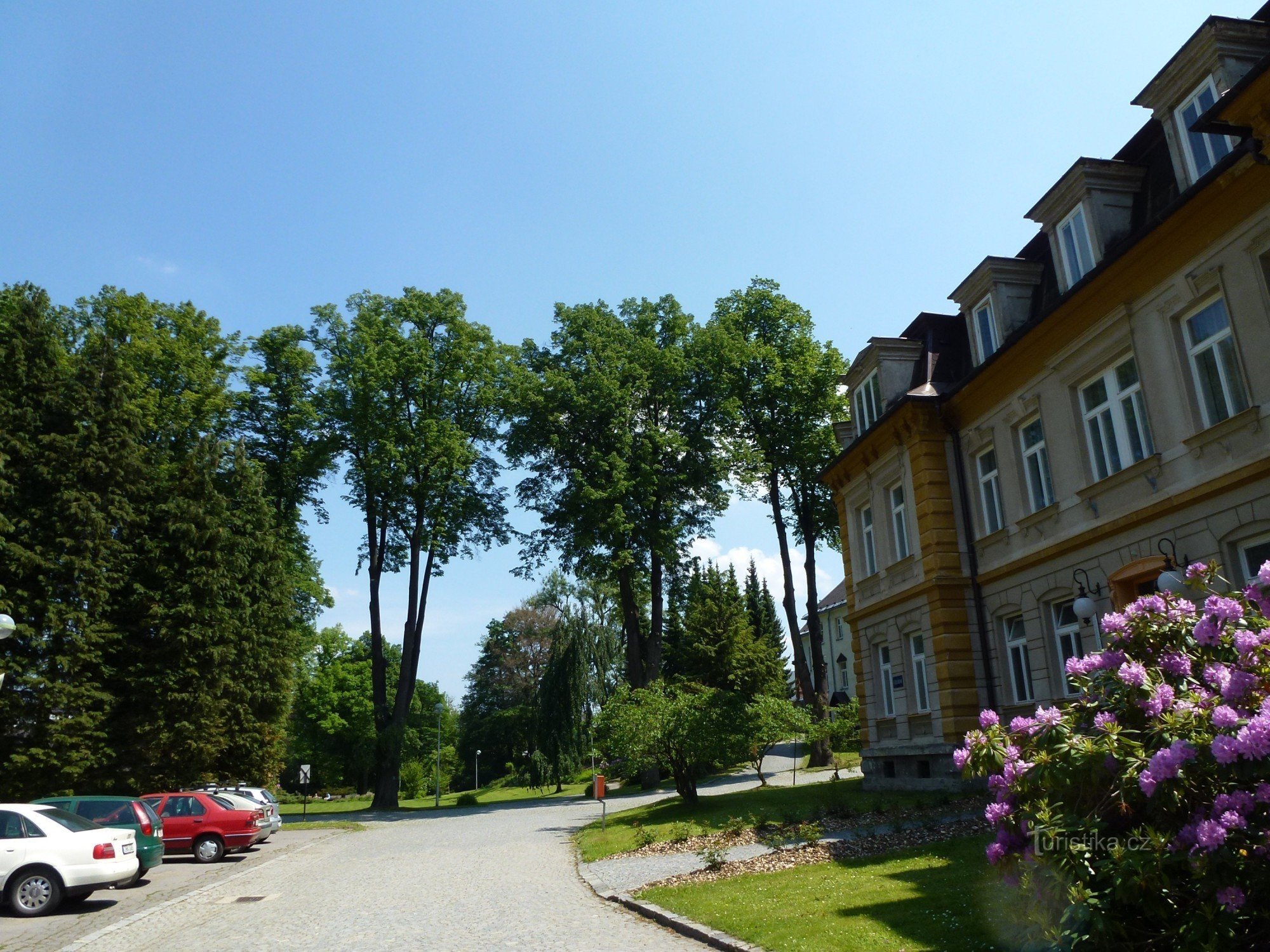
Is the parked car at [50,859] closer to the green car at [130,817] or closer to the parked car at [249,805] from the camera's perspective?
the green car at [130,817]

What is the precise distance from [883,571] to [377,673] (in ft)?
75.9

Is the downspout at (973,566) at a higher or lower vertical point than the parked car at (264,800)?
higher

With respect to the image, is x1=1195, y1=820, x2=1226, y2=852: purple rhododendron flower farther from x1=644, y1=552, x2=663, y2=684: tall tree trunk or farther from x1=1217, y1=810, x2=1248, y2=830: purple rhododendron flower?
x1=644, y1=552, x2=663, y2=684: tall tree trunk

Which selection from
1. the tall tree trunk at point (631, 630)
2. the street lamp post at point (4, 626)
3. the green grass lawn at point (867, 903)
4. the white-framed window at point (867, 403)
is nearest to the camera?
the green grass lawn at point (867, 903)

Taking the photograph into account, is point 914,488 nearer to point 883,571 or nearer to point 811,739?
point 883,571

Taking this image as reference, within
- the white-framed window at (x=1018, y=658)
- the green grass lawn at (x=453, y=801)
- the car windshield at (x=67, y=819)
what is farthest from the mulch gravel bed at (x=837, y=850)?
the green grass lawn at (x=453, y=801)

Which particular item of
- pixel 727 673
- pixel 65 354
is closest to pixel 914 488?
pixel 65 354

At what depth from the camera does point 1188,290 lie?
45.3ft

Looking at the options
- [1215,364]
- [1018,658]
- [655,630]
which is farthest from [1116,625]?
[655,630]

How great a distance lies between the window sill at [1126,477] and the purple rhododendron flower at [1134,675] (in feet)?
33.3

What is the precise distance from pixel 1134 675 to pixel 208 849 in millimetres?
21865

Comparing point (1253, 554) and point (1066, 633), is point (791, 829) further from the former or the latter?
point (1253, 554)

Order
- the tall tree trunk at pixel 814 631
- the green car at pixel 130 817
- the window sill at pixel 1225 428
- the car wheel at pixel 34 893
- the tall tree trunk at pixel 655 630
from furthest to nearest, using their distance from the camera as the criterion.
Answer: the tall tree trunk at pixel 655 630, the tall tree trunk at pixel 814 631, the green car at pixel 130 817, the car wheel at pixel 34 893, the window sill at pixel 1225 428

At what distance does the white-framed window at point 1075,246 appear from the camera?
1648 cm
